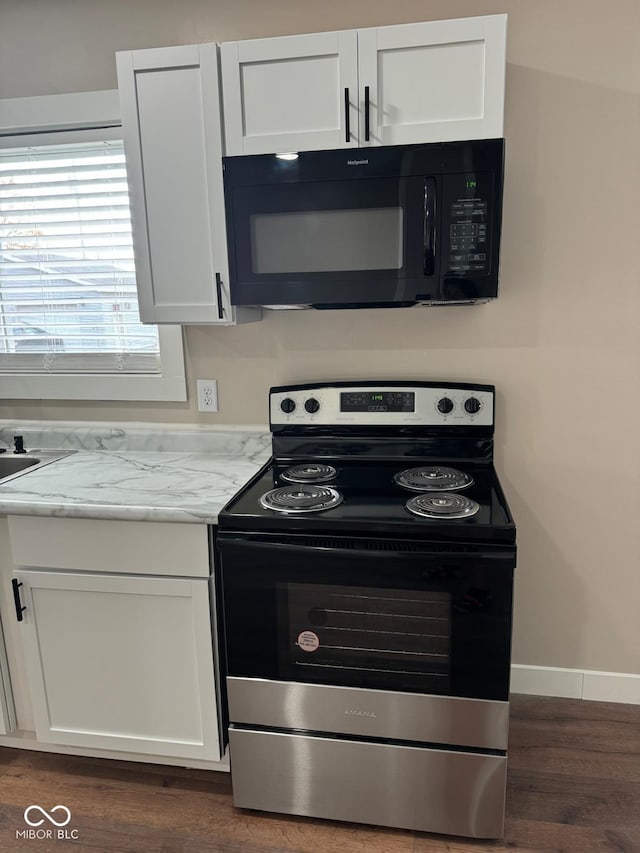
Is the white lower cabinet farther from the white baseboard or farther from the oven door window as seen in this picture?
the white baseboard

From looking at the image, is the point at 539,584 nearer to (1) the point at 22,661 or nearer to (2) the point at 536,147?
(2) the point at 536,147

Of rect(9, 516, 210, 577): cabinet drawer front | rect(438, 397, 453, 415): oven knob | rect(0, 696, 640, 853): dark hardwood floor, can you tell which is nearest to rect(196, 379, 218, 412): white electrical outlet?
rect(9, 516, 210, 577): cabinet drawer front

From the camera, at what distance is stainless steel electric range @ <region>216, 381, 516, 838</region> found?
5.09 feet

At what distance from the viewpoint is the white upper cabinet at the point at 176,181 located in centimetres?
179

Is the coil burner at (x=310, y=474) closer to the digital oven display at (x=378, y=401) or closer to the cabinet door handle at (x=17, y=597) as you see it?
the digital oven display at (x=378, y=401)

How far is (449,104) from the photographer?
1671 mm

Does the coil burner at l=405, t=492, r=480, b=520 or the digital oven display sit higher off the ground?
the digital oven display

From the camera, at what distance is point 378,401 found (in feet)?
6.97

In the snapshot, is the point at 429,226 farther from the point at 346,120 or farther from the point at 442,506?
the point at 442,506

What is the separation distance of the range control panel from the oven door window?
0.68 metres

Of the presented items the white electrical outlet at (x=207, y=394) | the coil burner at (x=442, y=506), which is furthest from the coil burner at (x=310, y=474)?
the white electrical outlet at (x=207, y=394)

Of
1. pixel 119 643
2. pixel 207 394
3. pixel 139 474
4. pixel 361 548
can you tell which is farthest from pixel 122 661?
pixel 207 394

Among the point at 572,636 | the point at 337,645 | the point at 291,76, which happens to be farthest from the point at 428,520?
the point at 291,76

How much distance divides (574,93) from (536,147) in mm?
177
